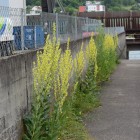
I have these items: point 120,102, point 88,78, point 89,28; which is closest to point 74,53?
point 88,78

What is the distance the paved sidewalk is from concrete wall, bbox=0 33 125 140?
1.92 metres

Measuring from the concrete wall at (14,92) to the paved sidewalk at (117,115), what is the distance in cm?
192

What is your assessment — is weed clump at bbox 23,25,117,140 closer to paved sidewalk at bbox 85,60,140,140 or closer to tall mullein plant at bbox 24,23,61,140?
tall mullein plant at bbox 24,23,61,140

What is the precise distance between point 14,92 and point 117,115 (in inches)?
168

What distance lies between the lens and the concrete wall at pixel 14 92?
19.1 feet

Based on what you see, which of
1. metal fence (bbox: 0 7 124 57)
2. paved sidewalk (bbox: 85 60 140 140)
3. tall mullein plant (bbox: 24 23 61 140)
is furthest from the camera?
paved sidewalk (bbox: 85 60 140 140)

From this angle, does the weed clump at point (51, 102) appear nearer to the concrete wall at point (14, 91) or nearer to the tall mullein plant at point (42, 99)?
the tall mullein plant at point (42, 99)

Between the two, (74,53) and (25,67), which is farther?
(74,53)

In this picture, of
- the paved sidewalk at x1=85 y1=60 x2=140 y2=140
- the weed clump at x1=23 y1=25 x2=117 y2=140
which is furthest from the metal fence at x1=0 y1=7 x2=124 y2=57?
the paved sidewalk at x1=85 y1=60 x2=140 y2=140

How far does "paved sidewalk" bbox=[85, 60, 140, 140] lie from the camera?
8.34 meters

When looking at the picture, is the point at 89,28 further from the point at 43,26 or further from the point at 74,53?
the point at 43,26

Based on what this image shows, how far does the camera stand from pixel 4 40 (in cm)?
708

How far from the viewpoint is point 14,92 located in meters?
6.32

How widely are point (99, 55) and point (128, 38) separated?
4176cm
